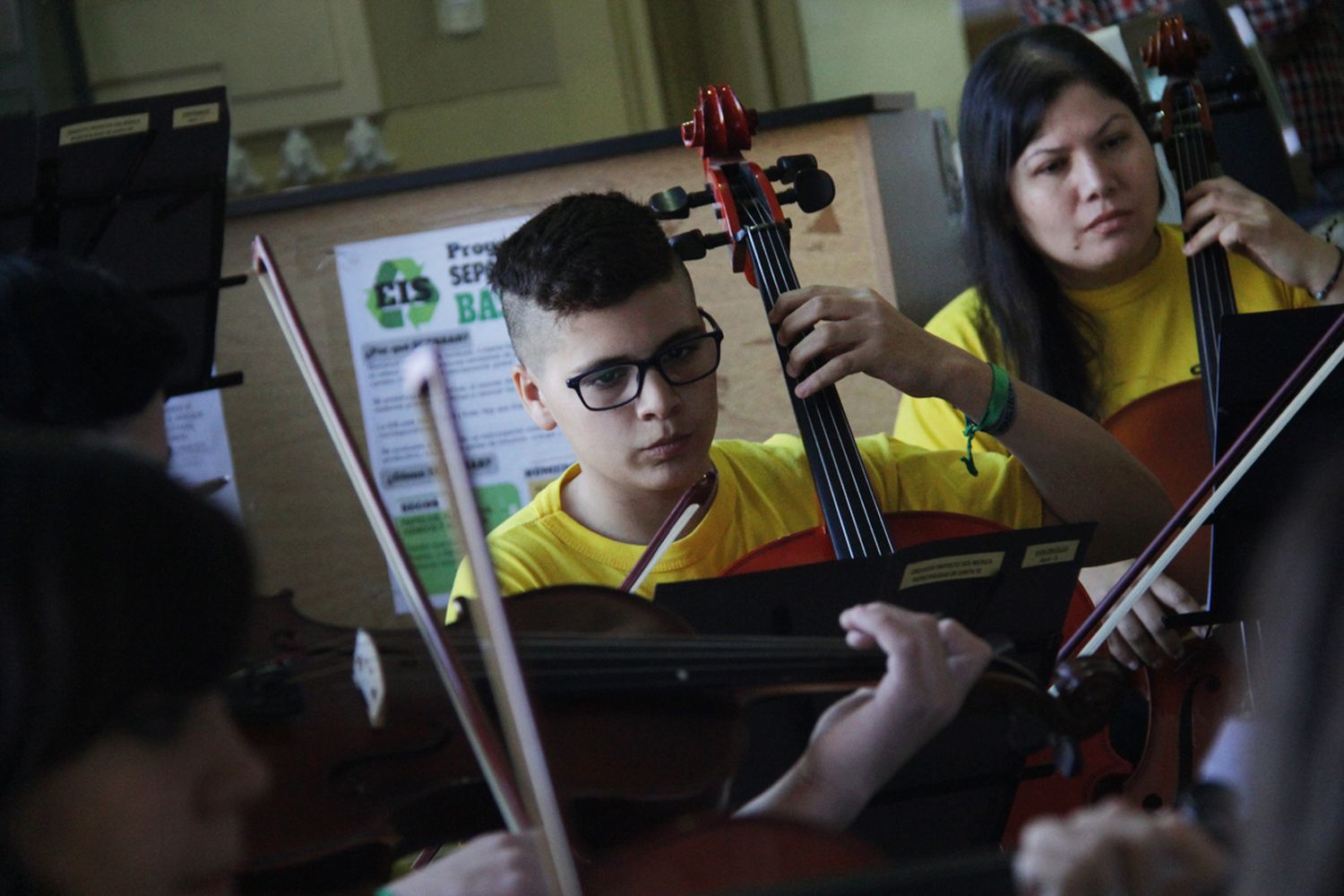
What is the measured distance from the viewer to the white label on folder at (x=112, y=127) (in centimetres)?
161

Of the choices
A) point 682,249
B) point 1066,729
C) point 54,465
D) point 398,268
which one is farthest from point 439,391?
point 398,268

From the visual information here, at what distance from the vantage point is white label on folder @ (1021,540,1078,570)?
0.93 meters

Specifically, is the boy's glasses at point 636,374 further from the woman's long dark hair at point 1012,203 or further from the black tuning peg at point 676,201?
the woman's long dark hair at point 1012,203

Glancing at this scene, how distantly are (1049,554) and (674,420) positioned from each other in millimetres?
420

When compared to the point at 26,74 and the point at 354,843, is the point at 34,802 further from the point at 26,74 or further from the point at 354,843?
the point at 26,74

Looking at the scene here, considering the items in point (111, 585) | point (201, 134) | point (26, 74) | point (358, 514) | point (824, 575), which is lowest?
point (358, 514)

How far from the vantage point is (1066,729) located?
873 millimetres

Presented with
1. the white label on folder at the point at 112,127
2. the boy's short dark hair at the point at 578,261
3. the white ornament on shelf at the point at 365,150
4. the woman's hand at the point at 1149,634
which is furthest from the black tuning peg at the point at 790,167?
the white ornament on shelf at the point at 365,150

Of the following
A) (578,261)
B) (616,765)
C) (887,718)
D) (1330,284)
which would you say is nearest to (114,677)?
(616,765)

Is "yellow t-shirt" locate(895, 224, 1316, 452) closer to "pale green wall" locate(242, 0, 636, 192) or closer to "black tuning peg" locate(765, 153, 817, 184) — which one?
"black tuning peg" locate(765, 153, 817, 184)

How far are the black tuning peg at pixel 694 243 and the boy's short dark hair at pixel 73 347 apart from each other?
1.46ft

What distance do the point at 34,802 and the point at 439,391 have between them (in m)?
0.24

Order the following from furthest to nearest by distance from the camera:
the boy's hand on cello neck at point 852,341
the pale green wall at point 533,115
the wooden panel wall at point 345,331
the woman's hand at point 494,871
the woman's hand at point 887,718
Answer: the pale green wall at point 533,115 → the wooden panel wall at point 345,331 → the boy's hand on cello neck at point 852,341 → the woman's hand at point 887,718 → the woman's hand at point 494,871

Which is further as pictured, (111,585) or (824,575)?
(824,575)
